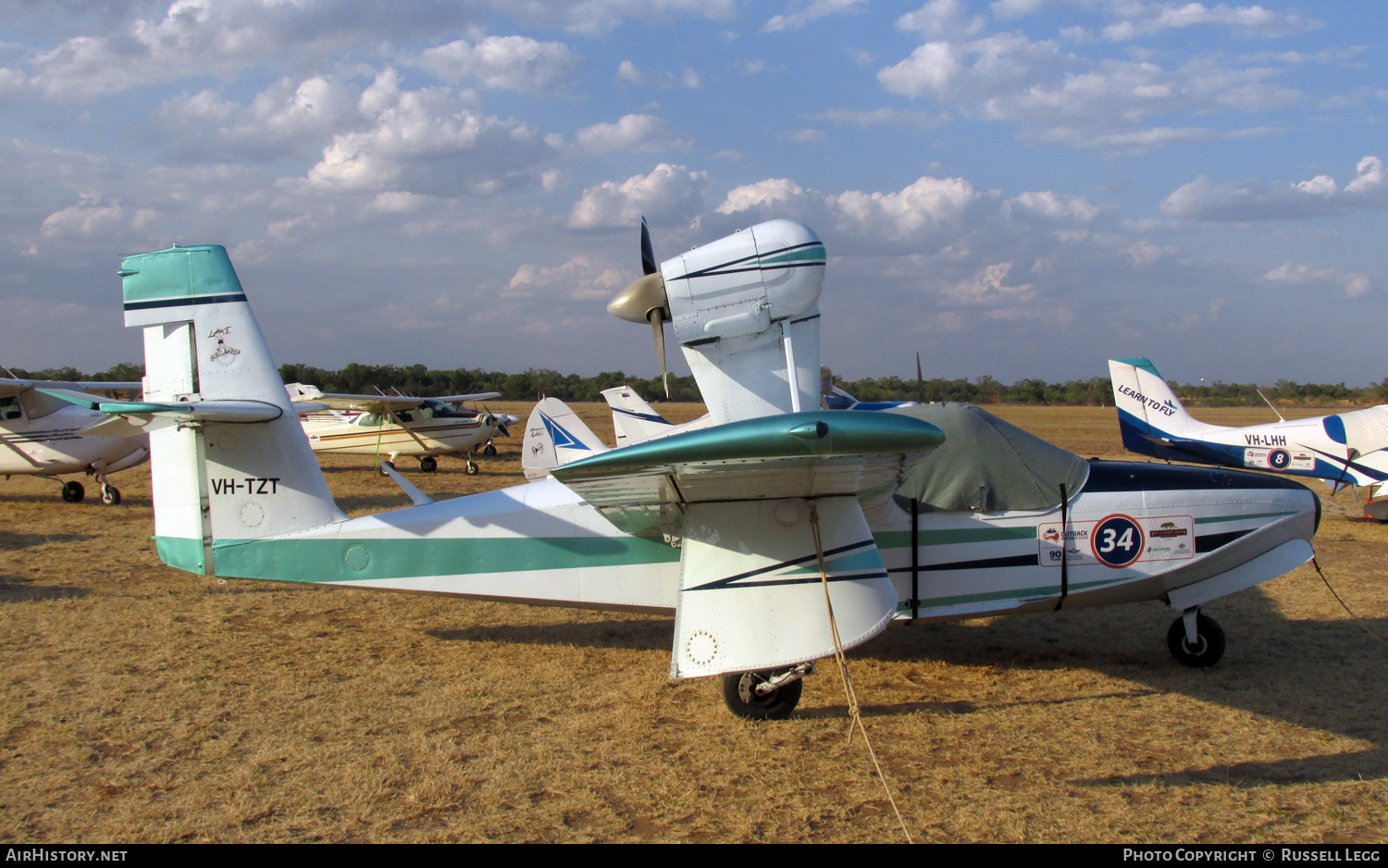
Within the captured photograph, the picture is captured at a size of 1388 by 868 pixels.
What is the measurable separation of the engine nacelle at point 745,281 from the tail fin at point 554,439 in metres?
8.24

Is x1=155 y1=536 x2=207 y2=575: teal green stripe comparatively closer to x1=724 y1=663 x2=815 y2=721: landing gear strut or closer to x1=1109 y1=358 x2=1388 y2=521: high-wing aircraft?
x1=724 y1=663 x2=815 y2=721: landing gear strut

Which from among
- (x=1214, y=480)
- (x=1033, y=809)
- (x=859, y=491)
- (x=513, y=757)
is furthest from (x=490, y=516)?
(x=1214, y=480)

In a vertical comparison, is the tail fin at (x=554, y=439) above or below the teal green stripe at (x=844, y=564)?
above

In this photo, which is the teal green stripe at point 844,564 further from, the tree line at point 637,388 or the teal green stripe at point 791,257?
the tree line at point 637,388

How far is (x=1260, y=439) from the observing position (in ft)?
42.5

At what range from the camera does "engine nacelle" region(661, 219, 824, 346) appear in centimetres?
414

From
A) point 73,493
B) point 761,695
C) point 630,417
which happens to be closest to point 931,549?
point 761,695

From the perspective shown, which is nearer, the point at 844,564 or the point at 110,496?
the point at 844,564

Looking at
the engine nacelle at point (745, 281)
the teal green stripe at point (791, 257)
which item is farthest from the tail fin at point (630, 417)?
the teal green stripe at point (791, 257)

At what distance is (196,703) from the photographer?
4770mm

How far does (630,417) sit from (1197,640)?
398 inches

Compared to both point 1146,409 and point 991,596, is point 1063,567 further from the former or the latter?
point 1146,409

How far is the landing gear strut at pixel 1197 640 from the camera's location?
18.1ft

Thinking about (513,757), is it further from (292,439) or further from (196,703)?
(292,439)
